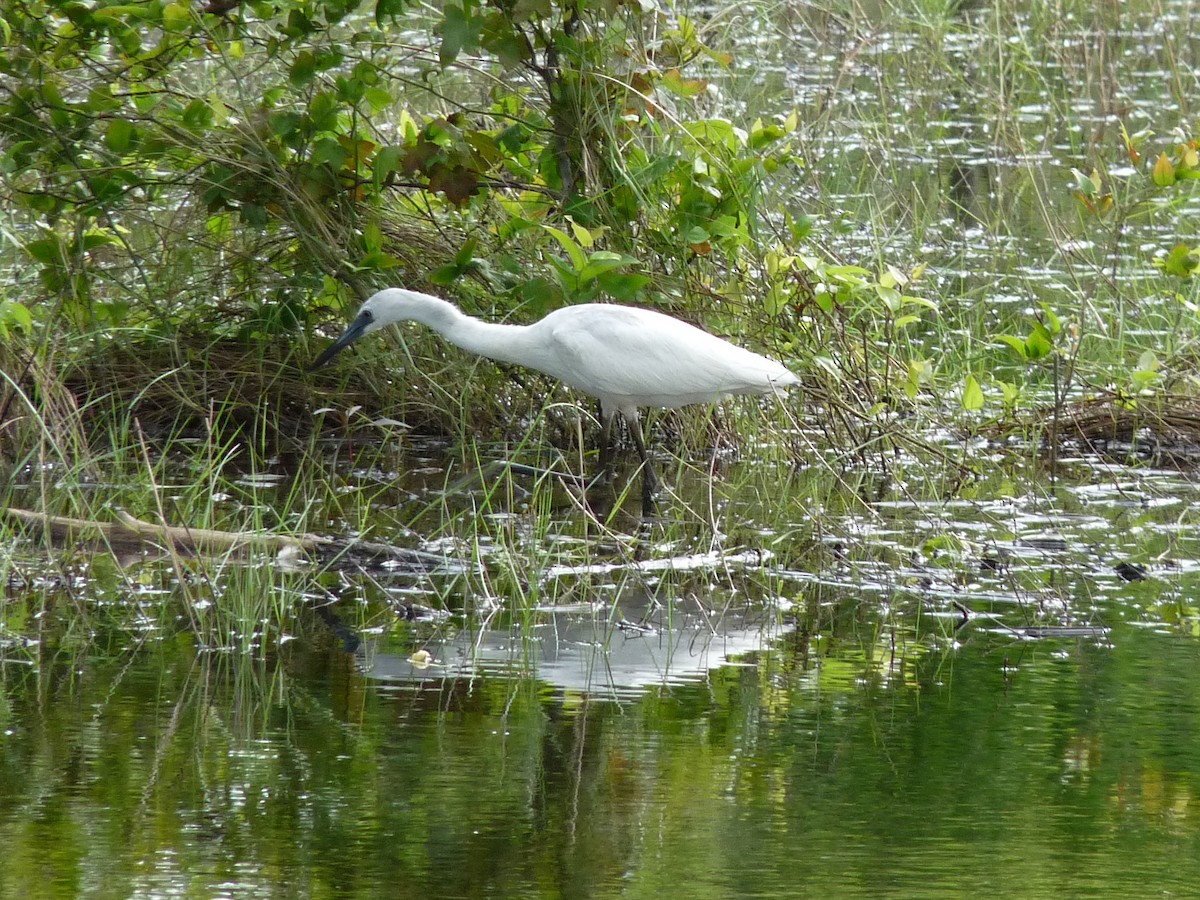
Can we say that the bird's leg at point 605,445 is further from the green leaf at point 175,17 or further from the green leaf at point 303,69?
the green leaf at point 175,17

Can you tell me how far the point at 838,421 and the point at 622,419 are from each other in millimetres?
850

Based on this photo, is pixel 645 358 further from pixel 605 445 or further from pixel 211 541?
pixel 211 541

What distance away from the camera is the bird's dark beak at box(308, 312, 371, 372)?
647 cm

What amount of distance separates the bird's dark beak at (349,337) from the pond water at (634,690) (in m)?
0.40

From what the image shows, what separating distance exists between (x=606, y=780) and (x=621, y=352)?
99.7 inches

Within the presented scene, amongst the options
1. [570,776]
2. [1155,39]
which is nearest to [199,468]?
[570,776]

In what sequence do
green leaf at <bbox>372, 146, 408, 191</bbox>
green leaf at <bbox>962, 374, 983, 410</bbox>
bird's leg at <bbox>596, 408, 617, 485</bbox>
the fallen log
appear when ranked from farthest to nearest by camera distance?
1. bird's leg at <bbox>596, 408, 617, 485</bbox>
2. green leaf at <bbox>962, 374, 983, 410</bbox>
3. green leaf at <bbox>372, 146, 408, 191</bbox>
4. the fallen log

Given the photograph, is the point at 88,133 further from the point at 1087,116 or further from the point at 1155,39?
the point at 1155,39

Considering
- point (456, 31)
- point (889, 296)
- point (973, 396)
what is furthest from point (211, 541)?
point (973, 396)

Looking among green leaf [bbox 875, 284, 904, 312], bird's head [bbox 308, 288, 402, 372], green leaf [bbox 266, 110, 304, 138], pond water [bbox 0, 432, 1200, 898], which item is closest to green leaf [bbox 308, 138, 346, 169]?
green leaf [bbox 266, 110, 304, 138]

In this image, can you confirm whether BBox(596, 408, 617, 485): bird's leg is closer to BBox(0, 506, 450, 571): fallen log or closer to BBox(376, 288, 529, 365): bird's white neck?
BBox(376, 288, 529, 365): bird's white neck

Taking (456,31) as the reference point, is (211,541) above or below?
below

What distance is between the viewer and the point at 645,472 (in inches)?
252

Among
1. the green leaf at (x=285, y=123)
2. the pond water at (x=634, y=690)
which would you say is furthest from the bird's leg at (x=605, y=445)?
the green leaf at (x=285, y=123)
